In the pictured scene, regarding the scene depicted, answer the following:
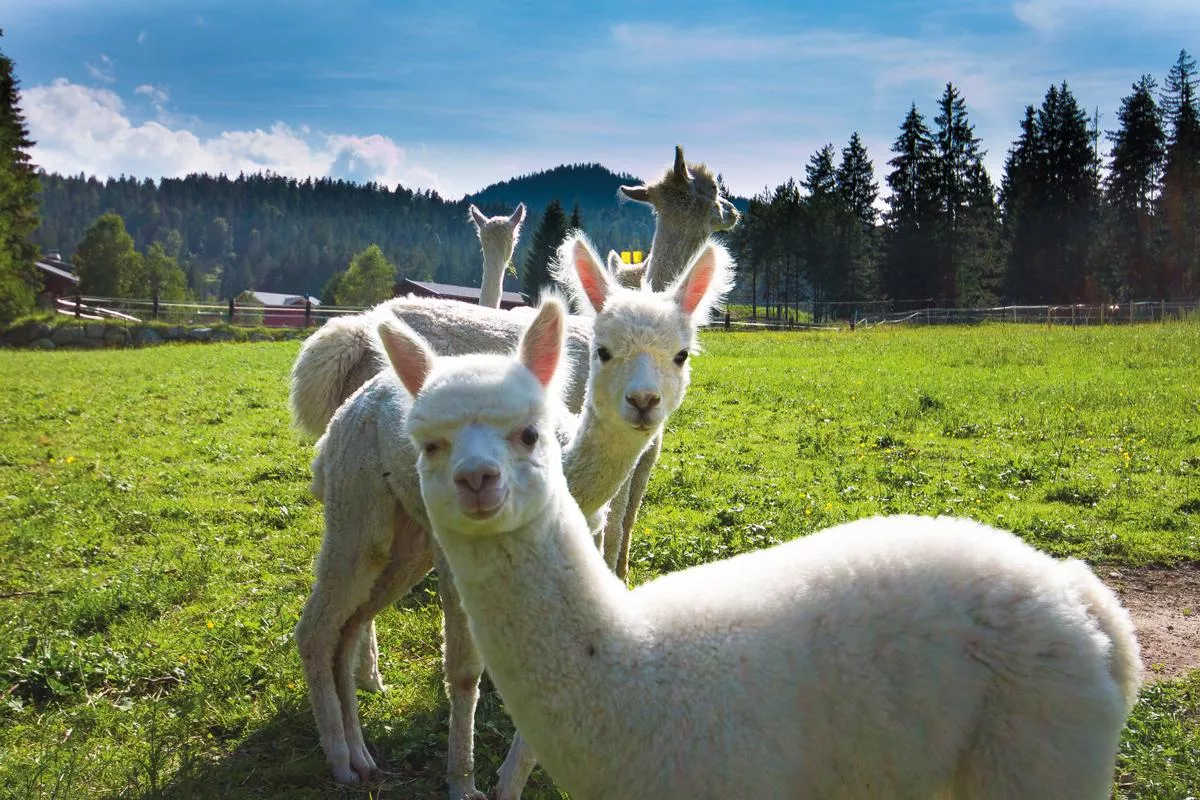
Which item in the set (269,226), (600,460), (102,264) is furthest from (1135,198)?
(269,226)

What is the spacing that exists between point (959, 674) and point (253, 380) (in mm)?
18703

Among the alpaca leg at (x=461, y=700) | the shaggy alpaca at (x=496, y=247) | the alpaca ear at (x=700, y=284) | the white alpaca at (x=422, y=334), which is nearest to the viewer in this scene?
the alpaca leg at (x=461, y=700)

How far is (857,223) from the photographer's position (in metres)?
66.1

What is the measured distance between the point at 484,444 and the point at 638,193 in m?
5.24

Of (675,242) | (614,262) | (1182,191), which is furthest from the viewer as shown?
(1182,191)

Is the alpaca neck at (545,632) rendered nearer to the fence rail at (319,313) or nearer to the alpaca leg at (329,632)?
the alpaca leg at (329,632)

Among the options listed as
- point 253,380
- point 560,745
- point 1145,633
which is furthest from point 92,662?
point 253,380

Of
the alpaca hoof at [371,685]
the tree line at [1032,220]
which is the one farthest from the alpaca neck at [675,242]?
the tree line at [1032,220]

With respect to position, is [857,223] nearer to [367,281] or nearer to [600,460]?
[367,281]

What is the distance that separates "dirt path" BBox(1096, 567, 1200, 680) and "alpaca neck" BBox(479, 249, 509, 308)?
722cm

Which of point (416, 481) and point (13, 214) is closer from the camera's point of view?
point (416, 481)

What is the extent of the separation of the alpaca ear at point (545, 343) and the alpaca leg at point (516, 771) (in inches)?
64.8

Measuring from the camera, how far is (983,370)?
1755 centimetres

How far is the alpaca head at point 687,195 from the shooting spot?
7.02m
